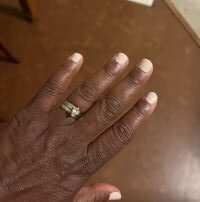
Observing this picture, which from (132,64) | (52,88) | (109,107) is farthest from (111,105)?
(132,64)

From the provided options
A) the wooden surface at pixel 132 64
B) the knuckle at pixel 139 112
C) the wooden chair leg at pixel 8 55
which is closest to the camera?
the knuckle at pixel 139 112

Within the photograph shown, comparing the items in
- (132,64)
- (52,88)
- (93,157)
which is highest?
(52,88)

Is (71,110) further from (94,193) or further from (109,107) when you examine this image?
(94,193)

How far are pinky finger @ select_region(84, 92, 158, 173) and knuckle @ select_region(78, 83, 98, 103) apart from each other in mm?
63

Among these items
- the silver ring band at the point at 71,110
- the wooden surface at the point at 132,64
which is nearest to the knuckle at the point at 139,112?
the silver ring band at the point at 71,110

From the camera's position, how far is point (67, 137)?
0.71 metres

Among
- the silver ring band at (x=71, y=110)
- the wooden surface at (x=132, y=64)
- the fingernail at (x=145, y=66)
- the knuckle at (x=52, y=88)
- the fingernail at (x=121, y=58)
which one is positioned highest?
the knuckle at (x=52, y=88)

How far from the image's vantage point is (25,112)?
2.38 feet

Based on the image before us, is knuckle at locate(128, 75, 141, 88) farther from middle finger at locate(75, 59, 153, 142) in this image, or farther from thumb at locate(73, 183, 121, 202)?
thumb at locate(73, 183, 121, 202)

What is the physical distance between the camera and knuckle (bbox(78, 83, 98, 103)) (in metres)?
0.72

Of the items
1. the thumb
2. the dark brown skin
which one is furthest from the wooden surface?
the dark brown skin

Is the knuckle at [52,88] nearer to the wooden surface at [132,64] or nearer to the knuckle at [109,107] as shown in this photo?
the knuckle at [109,107]

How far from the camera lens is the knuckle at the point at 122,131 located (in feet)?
2.32

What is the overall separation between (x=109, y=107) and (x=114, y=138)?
5 cm
